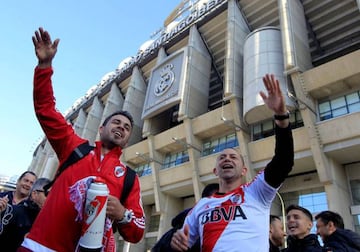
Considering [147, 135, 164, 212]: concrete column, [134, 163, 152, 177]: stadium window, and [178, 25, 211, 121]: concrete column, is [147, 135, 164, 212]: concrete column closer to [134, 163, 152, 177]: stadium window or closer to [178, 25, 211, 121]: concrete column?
[134, 163, 152, 177]: stadium window

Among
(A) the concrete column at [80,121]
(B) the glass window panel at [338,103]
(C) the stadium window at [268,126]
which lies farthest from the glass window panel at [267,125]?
(A) the concrete column at [80,121]

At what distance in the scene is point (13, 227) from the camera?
11.9 feet

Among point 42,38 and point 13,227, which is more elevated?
point 42,38

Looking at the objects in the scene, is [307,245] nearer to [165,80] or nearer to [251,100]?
[251,100]

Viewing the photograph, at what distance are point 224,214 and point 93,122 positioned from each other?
110ft

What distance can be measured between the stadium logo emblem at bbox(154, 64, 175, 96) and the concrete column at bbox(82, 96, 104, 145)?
11.0 metres

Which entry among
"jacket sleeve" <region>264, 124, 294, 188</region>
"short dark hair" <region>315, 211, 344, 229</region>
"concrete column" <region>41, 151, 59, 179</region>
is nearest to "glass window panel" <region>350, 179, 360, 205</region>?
"short dark hair" <region>315, 211, 344, 229</region>

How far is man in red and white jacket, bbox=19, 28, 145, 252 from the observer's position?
2.09 meters

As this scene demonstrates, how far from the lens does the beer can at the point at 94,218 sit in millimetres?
1785

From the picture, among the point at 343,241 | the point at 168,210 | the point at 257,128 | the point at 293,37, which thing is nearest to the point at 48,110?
the point at 343,241

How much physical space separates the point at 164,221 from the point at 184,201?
2.71 meters

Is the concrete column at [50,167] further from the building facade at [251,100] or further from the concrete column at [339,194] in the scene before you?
the concrete column at [339,194]

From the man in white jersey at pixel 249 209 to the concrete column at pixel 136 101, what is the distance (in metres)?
27.2

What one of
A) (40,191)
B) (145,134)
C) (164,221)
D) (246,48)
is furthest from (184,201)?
(40,191)
